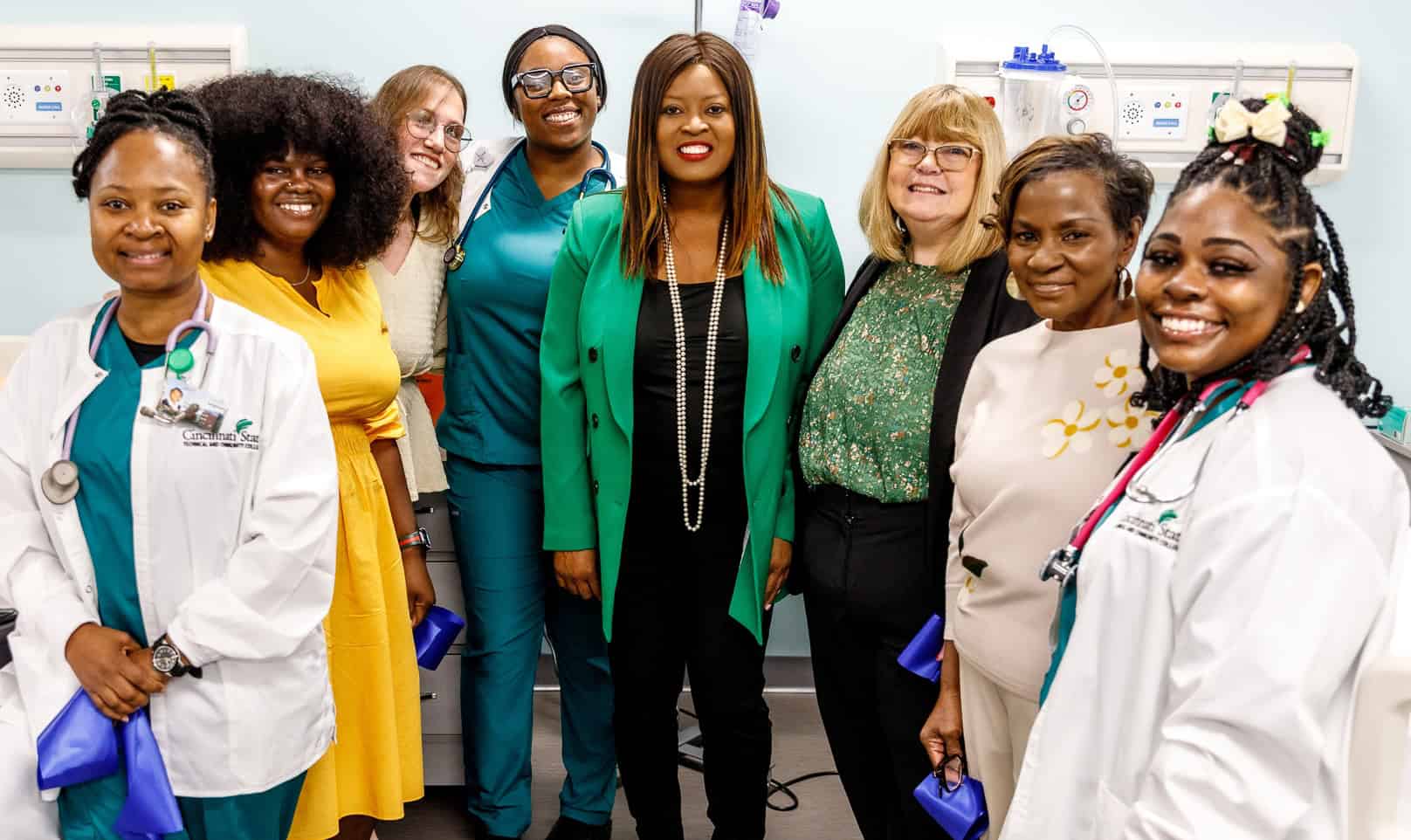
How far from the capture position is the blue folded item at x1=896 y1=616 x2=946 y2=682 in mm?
1713

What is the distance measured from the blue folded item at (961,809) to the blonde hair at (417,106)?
1372mm

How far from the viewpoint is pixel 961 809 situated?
160cm

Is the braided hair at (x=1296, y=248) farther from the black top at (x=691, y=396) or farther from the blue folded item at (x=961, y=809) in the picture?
the black top at (x=691, y=396)

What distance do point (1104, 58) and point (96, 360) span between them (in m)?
2.32

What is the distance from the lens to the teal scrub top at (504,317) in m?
2.17

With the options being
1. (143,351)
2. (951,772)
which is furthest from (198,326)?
(951,772)

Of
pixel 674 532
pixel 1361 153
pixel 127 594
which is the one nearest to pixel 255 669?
pixel 127 594

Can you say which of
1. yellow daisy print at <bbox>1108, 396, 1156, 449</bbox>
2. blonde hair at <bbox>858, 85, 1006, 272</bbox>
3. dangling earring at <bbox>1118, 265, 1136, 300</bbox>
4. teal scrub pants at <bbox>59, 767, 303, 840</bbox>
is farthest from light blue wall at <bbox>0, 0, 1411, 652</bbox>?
teal scrub pants at <bbox>59, 767, 303, 840</bbox>

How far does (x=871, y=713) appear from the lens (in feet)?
6.24

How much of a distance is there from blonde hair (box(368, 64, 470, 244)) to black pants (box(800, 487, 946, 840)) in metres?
0.93

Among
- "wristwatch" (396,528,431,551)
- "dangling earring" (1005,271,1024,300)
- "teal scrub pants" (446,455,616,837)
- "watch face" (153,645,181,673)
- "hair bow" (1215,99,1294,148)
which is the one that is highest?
"hair bow" (1215,99,1294,148)

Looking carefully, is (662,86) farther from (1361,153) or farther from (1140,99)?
(1361,153)

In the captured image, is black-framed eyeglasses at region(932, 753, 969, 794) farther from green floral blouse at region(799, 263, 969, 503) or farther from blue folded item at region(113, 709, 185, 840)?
blue folded item at region(113, 709, 185, 840)

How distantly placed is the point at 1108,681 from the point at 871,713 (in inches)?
30.8
